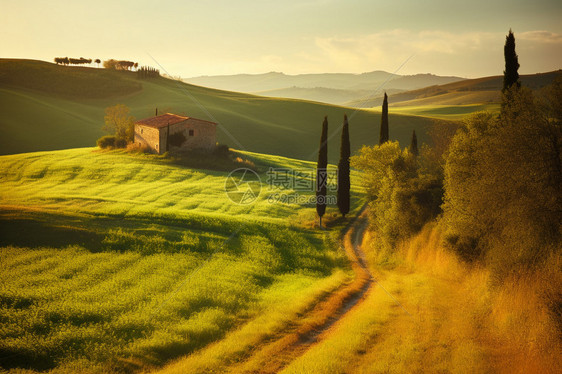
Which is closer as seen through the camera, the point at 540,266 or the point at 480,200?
the point at 540,266

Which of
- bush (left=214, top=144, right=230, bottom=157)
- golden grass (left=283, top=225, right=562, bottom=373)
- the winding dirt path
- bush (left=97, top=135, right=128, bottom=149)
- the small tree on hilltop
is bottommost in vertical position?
the winding dirt path

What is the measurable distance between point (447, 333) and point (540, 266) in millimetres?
5557

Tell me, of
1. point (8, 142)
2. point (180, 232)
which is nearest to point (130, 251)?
point (180, 232)

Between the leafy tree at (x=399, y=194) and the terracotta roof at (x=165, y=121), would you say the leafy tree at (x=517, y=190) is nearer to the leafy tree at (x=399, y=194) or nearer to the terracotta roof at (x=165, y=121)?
the leafy tree at (x=399, y=194)

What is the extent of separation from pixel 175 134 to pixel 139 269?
4025 cm

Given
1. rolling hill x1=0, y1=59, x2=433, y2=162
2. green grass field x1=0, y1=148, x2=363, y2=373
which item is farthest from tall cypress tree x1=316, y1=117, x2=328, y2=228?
rolling hill x1=0, y1=59, x2=433, y2=162

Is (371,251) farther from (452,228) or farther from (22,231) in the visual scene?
(22,231)

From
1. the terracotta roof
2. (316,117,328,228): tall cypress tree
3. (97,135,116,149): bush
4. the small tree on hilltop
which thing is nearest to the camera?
(316,117,328,228): tall cypress tree

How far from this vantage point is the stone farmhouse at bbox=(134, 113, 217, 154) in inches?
2448

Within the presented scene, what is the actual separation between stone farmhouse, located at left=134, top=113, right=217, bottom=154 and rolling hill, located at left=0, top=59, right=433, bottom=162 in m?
27.5

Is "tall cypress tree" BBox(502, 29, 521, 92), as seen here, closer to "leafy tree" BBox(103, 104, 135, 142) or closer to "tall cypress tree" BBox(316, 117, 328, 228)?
"tall cypress tree" BBox(316, 117, 328, 228)

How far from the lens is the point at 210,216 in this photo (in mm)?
38219

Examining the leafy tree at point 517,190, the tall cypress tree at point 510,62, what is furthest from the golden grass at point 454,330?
the tall cypress tree at point 510,62

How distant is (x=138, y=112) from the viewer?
112 metres
